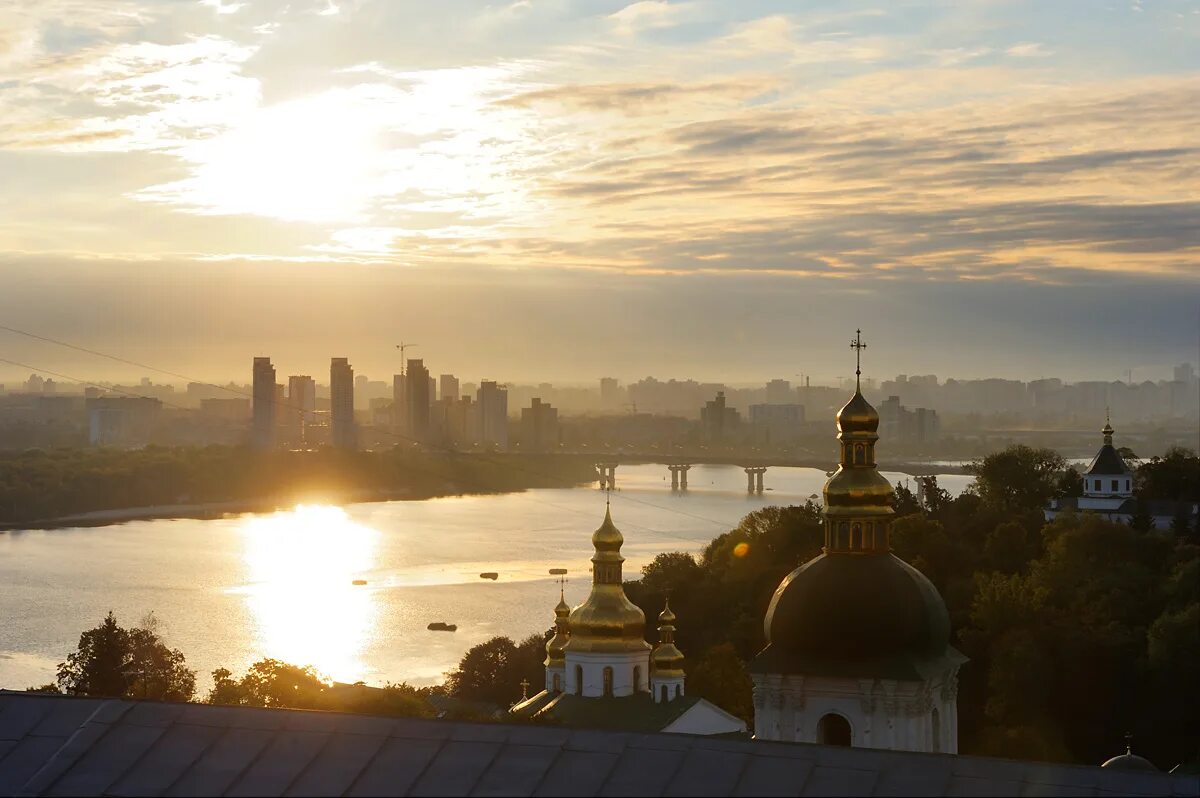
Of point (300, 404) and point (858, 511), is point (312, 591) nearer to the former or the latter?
point (858, 511)

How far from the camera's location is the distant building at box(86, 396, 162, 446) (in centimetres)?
Answer: 5647

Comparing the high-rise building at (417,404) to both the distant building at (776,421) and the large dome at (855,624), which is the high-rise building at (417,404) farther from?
the large dome at (855,624)

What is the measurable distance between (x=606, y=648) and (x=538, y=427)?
42866 mm

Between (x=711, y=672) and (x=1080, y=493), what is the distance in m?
7.44

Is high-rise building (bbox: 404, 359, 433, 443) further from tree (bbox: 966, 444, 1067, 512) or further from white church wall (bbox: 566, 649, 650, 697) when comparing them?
white church wall (bbox: 566, 649, 650, 697)

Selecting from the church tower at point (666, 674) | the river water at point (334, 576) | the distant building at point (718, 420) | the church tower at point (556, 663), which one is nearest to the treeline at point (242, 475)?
the river water at point (334, 576)

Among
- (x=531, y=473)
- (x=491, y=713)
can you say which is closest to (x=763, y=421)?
(x=531, y=473)

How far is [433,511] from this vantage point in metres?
40.7

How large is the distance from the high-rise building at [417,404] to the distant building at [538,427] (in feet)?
9.50

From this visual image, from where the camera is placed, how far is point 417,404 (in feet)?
176

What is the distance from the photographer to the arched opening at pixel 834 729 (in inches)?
227

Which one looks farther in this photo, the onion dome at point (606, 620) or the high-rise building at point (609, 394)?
the high-rise building at point (609, 394)

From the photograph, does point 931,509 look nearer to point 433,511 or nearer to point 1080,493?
point 1080,493

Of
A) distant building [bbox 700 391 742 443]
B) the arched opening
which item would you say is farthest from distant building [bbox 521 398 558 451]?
the arched opening
